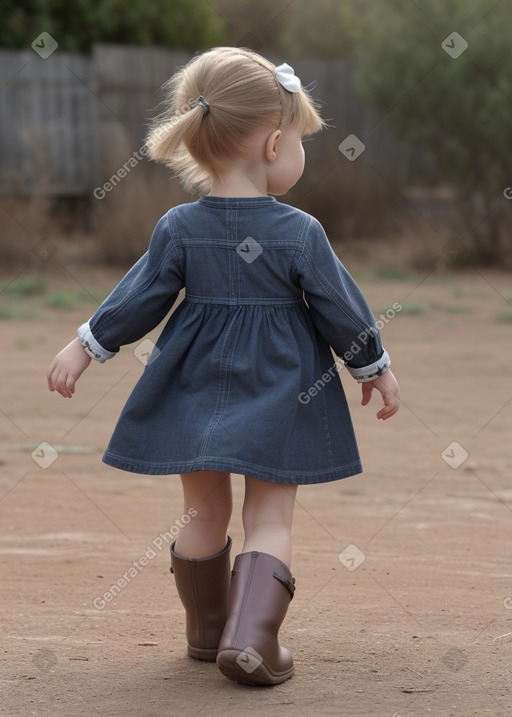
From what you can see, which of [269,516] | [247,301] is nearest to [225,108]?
[247,301]

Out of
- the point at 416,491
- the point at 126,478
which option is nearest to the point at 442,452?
the point at 416,491

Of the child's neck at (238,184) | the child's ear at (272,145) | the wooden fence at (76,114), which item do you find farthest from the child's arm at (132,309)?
the wooden fence at (76,114)

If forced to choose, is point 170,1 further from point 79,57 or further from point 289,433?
point 289,433

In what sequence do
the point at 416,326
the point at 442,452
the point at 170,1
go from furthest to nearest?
the point at 170,1 → the point at 416,326 → the point at 442,452

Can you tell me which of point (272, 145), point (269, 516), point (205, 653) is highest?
point (272, 145)

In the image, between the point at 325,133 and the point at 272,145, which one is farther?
the point at 325,133

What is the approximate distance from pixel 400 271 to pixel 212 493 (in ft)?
28.5

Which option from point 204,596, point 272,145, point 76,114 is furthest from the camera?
point 76,114

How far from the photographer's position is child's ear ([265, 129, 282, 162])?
2.32 m

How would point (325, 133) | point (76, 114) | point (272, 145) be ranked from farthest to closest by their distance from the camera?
1. point (325, 133)
2. point (76, 114)
3. point (272, 145)

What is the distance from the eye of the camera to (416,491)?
4082mm

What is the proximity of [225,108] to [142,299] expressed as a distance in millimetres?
449

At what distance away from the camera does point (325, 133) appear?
12.2m

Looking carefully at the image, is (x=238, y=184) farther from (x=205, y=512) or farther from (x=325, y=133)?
(x=325, y=133)
